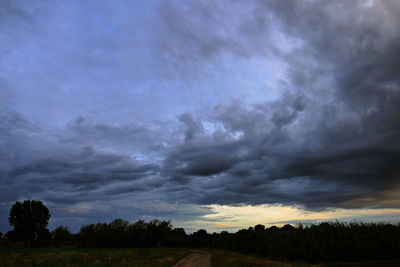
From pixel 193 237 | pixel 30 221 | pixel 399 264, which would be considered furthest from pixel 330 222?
pixel 193 237

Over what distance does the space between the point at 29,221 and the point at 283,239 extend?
93.2m

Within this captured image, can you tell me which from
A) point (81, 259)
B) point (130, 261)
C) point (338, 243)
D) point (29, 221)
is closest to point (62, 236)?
point (29, 221)

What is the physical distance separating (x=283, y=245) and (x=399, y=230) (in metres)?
19.4

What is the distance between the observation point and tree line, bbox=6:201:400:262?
32.1 m

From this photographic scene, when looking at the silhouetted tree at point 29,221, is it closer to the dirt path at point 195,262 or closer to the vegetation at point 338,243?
the dirt path at point 195,262

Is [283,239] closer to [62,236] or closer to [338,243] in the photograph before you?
[338,243]

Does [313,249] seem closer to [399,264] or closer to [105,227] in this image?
[399,264]

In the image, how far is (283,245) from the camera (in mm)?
→ 47219

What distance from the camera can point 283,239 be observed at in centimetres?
4919

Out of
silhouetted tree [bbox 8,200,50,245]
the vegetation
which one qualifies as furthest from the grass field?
silhouetted tree [bbox 8,200,50,245]

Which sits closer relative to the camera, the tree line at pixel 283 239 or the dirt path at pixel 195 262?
the tree line at pixel 283 239

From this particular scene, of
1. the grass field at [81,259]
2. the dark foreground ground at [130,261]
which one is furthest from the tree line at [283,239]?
the grass field at [81,259]

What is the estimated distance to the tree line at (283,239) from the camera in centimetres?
3209

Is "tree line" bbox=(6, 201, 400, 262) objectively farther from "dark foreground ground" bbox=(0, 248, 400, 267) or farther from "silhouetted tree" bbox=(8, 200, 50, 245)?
"dark foreground ground" bbox=(0, 248, 400, 267)
